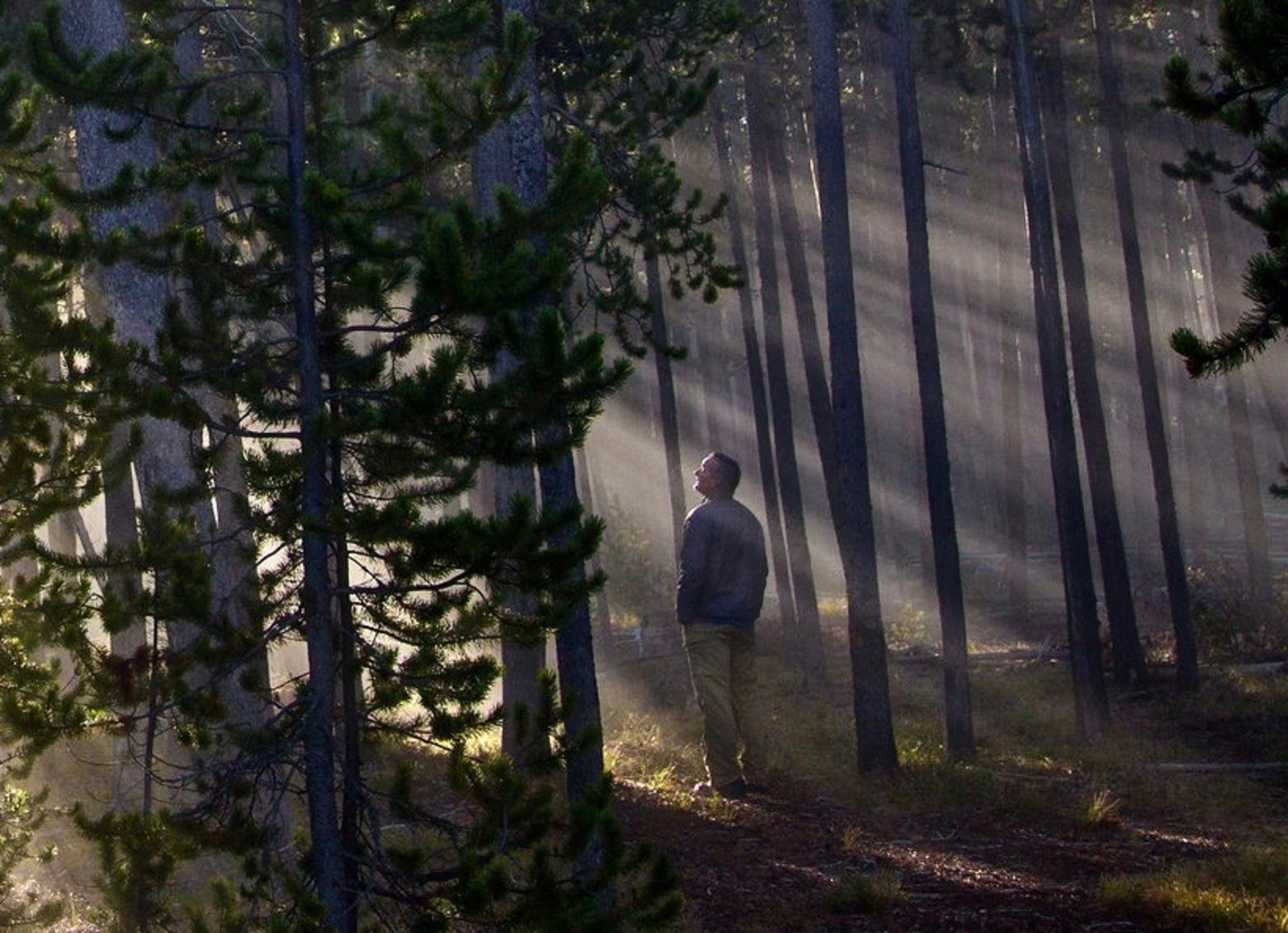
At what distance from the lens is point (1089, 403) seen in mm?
17094

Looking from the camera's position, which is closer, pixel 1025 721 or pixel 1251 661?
pixel 1025 721

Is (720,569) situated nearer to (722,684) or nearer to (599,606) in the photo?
(722,684)

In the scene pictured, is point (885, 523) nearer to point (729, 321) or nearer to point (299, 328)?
point (729, 321)

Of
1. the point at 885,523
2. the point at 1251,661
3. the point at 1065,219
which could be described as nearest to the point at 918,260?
the point at 1065,219

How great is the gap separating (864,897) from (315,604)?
4618 mm

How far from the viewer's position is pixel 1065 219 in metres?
18.1

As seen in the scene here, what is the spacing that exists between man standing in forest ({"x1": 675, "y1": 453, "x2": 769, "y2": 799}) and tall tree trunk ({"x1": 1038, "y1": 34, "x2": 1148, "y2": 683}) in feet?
22.5

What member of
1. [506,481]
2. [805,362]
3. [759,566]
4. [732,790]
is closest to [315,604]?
[759,566]

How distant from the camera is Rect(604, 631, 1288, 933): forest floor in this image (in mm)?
8680

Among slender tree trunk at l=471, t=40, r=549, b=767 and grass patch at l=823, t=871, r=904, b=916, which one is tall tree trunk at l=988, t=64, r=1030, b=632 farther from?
grass patch at l=823, t=871, r=904, b=916

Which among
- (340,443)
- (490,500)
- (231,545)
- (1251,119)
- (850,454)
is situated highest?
(490,500)

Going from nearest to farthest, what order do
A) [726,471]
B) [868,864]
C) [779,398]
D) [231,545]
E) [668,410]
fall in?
[231,545]
[868,864]
[726,471]
[779,398]
[668,410]

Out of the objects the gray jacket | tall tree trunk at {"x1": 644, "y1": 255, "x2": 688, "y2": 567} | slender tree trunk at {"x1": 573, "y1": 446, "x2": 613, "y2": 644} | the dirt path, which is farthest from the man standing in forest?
slender tree trunk at {"x1": 573, "y1": 446, "x2": 613, "y2": 644}

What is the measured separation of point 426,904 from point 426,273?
2.34 m
